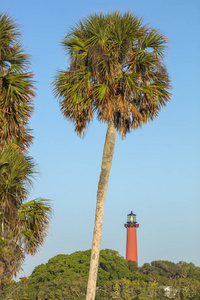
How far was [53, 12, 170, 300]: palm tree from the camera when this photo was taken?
1745 cm

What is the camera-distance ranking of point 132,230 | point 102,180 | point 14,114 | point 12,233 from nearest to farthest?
1. point 12,233
2. point 14,114
3. point 102,180
4. point 132,230

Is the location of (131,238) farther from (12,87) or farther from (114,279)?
(12,87)

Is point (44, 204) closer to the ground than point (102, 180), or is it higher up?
closer to the ground

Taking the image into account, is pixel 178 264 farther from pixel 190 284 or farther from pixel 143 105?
pixel 143 105

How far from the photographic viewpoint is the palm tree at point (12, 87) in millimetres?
15406

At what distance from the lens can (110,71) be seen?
17453 millimetres

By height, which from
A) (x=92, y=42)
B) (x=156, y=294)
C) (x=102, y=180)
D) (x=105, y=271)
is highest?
(x=105, y=271)

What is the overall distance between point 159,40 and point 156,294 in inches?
2132

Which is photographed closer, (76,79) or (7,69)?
(7,69)

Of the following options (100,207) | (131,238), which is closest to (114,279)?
(131,238)

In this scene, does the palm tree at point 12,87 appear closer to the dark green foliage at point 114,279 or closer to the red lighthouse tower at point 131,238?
the dark green foliage at point 114,279

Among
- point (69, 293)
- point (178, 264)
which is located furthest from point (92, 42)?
point (178, 264)

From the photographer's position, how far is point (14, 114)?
15.8m

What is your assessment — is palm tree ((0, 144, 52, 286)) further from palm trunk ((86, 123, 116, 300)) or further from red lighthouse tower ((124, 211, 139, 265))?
red lighthouse tower ((124, 211, 139, 265))
